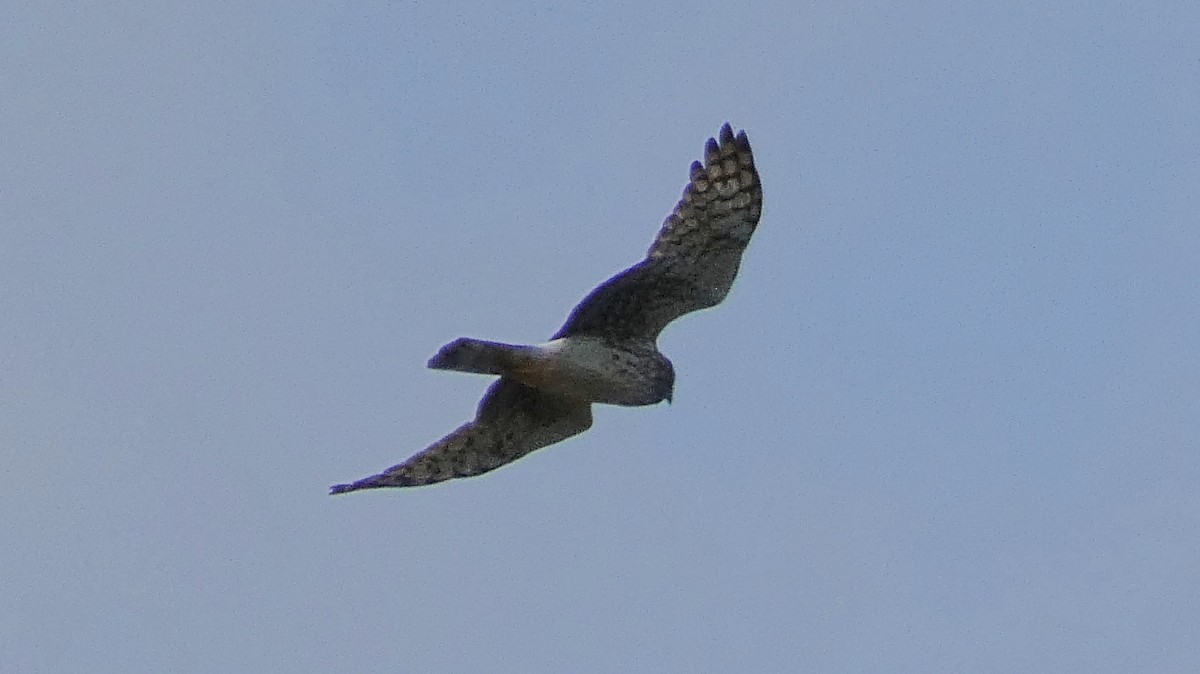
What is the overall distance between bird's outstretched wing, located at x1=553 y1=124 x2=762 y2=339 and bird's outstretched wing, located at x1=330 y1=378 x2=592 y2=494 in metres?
0.64

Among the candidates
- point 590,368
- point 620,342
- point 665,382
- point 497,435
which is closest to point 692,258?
point 620,342

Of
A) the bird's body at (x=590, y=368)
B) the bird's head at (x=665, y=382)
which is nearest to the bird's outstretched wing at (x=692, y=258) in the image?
the bird's body at (x=590, y=368)

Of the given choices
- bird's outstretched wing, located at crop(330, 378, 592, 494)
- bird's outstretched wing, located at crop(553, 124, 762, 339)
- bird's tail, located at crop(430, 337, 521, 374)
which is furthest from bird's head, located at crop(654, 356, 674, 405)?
bird's tail, located at crop(430, 337, 521, 374)

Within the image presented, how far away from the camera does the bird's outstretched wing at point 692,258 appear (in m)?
13.6

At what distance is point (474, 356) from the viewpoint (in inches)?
502

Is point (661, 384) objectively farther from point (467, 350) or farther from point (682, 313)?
point (467, 350)

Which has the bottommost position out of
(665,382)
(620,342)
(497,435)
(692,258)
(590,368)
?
(497,435)

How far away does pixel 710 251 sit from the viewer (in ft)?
45.5

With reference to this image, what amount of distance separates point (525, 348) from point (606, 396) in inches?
31.5

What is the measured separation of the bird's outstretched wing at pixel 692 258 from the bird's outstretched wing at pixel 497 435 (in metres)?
0.64

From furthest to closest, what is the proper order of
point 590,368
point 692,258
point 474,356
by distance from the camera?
1. point 692,258
2. point 590,368
3. point 474,356

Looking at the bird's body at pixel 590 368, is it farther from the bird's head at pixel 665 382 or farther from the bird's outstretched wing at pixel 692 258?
the bird's outstretched wing at pixel 692 258

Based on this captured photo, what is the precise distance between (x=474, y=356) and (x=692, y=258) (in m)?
1.93

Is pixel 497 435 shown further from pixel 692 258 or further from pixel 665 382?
pixel 692 258
